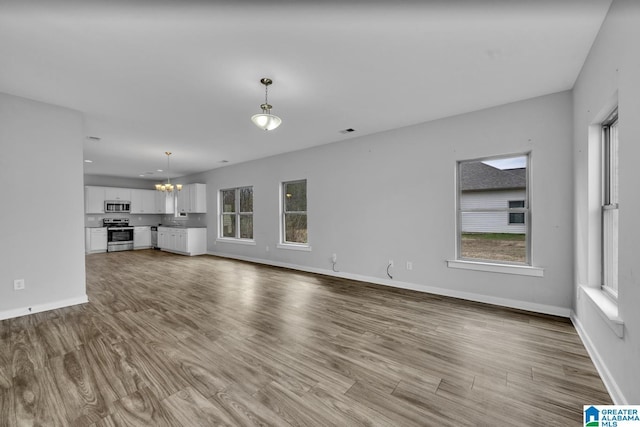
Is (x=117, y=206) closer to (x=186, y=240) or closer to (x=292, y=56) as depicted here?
(x=186, y=240)

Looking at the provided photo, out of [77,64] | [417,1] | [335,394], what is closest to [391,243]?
[335,394]

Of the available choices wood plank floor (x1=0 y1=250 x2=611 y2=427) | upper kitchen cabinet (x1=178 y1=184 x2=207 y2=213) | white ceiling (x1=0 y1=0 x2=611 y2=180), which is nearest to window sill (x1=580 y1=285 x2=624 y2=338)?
wood plank floor (x1=0 y1=250 x2=611 y2=427)

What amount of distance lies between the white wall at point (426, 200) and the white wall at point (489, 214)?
7.1 inches

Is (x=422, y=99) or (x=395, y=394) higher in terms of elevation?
(x=422, y=99)

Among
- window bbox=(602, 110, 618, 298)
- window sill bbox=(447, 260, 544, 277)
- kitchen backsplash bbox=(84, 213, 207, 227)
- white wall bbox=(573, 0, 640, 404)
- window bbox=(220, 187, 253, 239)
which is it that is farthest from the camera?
kitchen backsplash bbox=(84, 213, 207, 227)

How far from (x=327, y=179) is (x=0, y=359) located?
4530 millimetres

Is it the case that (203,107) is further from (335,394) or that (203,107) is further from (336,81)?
(335,394)

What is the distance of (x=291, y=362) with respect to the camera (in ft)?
6.98

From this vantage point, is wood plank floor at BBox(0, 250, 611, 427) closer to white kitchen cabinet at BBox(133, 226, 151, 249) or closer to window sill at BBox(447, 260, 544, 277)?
window sill at BBox(447, 260, 544, 277)

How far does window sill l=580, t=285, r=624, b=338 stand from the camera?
1.64 metres

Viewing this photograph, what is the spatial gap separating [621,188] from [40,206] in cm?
553

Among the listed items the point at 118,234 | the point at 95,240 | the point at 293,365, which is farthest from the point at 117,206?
the point at 293,365

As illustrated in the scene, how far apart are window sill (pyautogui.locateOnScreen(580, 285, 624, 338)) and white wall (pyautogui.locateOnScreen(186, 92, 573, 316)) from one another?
2.71 ft

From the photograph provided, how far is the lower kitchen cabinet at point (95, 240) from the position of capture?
8336mm
